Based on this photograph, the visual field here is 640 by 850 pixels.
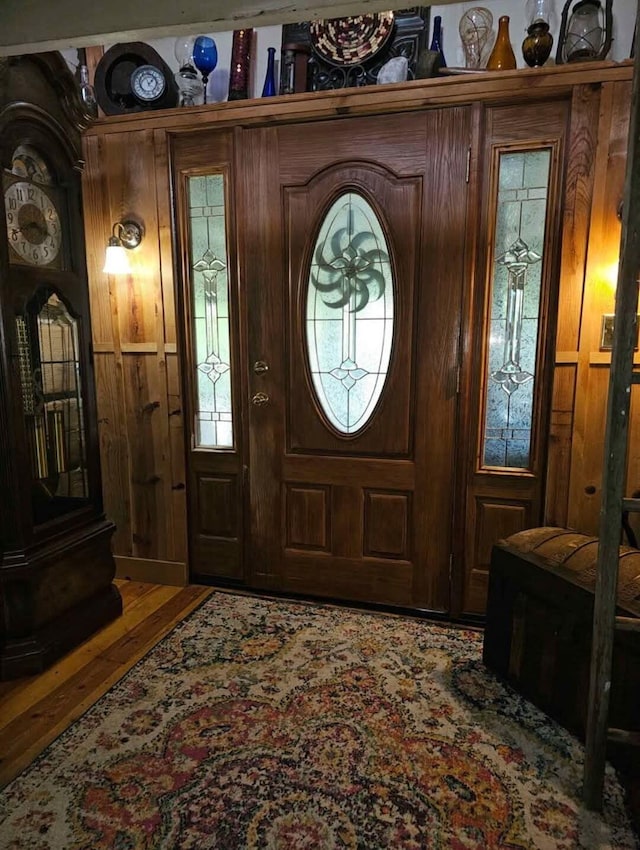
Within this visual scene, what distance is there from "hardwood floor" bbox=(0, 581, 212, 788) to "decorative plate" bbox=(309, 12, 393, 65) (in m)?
2.63

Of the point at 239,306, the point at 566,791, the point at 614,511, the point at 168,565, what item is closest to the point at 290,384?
the point at 239,306

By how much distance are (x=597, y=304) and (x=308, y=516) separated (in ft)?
5.26

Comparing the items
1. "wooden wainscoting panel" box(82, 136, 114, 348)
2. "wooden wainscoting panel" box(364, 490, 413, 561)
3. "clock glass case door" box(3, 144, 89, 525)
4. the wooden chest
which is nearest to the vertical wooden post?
the wooden chest

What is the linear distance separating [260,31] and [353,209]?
0.96m

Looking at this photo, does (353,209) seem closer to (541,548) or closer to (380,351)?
(380,351)

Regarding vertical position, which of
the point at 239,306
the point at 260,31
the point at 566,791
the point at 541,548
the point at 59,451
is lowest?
the point at 566,791

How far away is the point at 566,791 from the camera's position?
1.52 metres

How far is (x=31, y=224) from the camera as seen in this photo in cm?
208

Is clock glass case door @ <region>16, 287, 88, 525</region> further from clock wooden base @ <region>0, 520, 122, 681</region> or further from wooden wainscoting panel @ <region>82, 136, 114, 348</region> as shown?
wooden wainscoting panel @ <region>82, 136, 114, 348</region>

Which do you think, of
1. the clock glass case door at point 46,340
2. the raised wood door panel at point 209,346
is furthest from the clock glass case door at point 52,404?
the raised wood door panel at point 209,346

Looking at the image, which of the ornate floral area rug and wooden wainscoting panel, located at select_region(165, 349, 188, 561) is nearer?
the ornate floral area rug

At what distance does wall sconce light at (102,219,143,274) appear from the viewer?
8.27 ft

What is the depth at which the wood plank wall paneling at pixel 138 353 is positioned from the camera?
2594mm

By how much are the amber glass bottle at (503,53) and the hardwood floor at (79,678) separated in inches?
108
